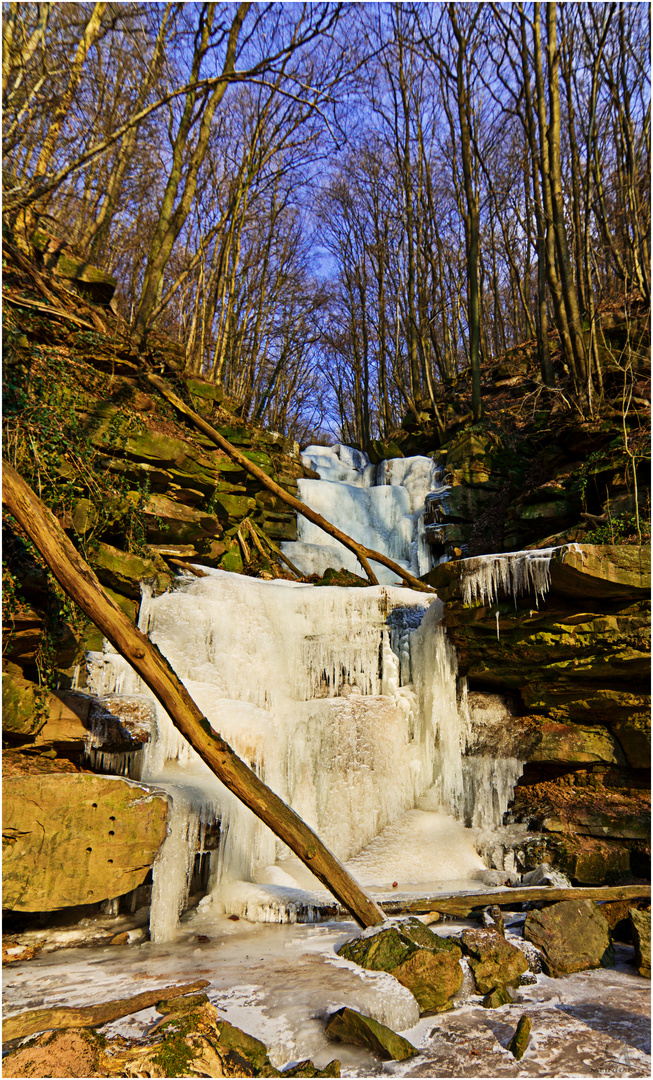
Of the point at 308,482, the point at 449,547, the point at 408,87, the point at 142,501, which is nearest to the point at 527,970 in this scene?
the point at 142,501

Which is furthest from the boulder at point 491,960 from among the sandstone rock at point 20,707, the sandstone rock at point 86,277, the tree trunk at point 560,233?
the sandstone rock at point 86,277

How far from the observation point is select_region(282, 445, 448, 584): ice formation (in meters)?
10.5

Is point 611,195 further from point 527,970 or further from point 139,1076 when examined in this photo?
point 139,1076

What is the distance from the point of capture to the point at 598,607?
17.9 feet

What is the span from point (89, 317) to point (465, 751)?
7890mm

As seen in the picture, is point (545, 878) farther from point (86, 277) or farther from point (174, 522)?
point (86, 277)

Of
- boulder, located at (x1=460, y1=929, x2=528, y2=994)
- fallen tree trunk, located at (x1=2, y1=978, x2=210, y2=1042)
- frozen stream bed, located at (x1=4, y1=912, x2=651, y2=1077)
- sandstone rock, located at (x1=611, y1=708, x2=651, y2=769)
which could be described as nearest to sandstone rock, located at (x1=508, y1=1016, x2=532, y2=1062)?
frozen stream bed, located at (x1=4, y1=912, x2=651, y2=1077)

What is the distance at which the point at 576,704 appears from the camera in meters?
5.65

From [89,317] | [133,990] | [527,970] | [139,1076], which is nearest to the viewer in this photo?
[139,1076]

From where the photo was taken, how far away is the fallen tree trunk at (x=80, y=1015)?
7.79 ft

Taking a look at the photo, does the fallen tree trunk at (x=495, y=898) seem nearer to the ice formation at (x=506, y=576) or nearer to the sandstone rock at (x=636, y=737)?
the sandstone rock at (x=636, y=737)

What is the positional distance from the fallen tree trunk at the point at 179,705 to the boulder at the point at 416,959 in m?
0.17

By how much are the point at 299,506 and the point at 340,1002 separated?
4.91 m

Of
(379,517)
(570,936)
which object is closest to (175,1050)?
(570,936)
